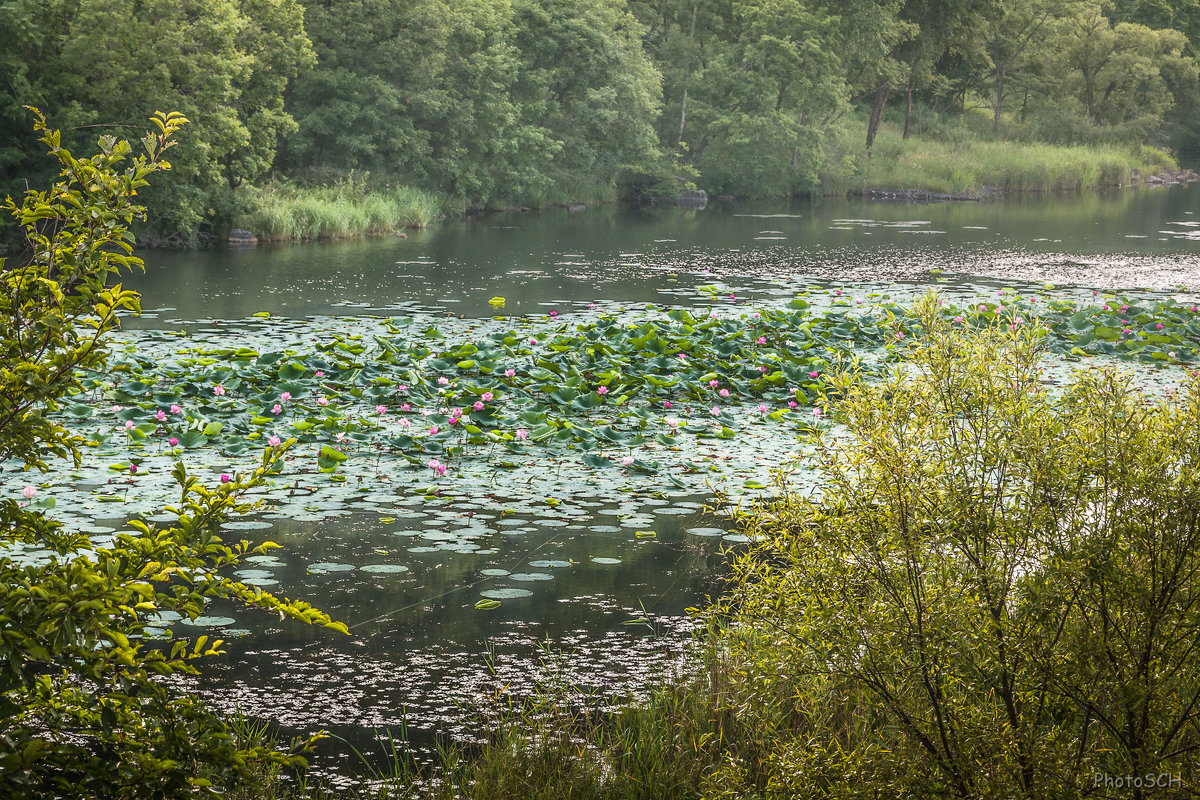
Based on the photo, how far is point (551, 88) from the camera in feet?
135

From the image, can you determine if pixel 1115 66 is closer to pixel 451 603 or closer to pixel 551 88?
pixel 551 88

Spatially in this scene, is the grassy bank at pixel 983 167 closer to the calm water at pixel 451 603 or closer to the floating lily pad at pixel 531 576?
the calm water at pixel 451 603

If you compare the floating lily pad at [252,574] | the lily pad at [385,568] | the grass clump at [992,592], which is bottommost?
the lily pad at [385,568]

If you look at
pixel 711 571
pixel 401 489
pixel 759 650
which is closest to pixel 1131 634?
pixel 759 650

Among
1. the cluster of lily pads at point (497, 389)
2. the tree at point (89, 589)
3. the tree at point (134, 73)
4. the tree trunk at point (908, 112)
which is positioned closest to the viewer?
the tree at point (89, 589)

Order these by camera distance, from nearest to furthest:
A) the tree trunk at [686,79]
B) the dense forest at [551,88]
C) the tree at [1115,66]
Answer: the dense forest at [551,88], the tree trunk at [686,79], the tree at [1115,66]

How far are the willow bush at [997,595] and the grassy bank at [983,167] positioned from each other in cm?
4817

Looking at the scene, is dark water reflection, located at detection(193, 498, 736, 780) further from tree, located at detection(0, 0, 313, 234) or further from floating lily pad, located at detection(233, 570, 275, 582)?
tree, located at detection(0, 0, 313, 234)

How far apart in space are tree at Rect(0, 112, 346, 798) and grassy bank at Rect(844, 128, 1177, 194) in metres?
48.8

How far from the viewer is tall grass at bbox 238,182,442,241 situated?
26.7m

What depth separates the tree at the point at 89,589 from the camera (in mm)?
2346

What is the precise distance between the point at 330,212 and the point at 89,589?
87.6ft

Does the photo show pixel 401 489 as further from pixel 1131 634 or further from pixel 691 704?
pixel 1131 634

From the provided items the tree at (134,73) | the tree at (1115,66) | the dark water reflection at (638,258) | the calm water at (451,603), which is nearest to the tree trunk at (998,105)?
the tree at (1115,66)
